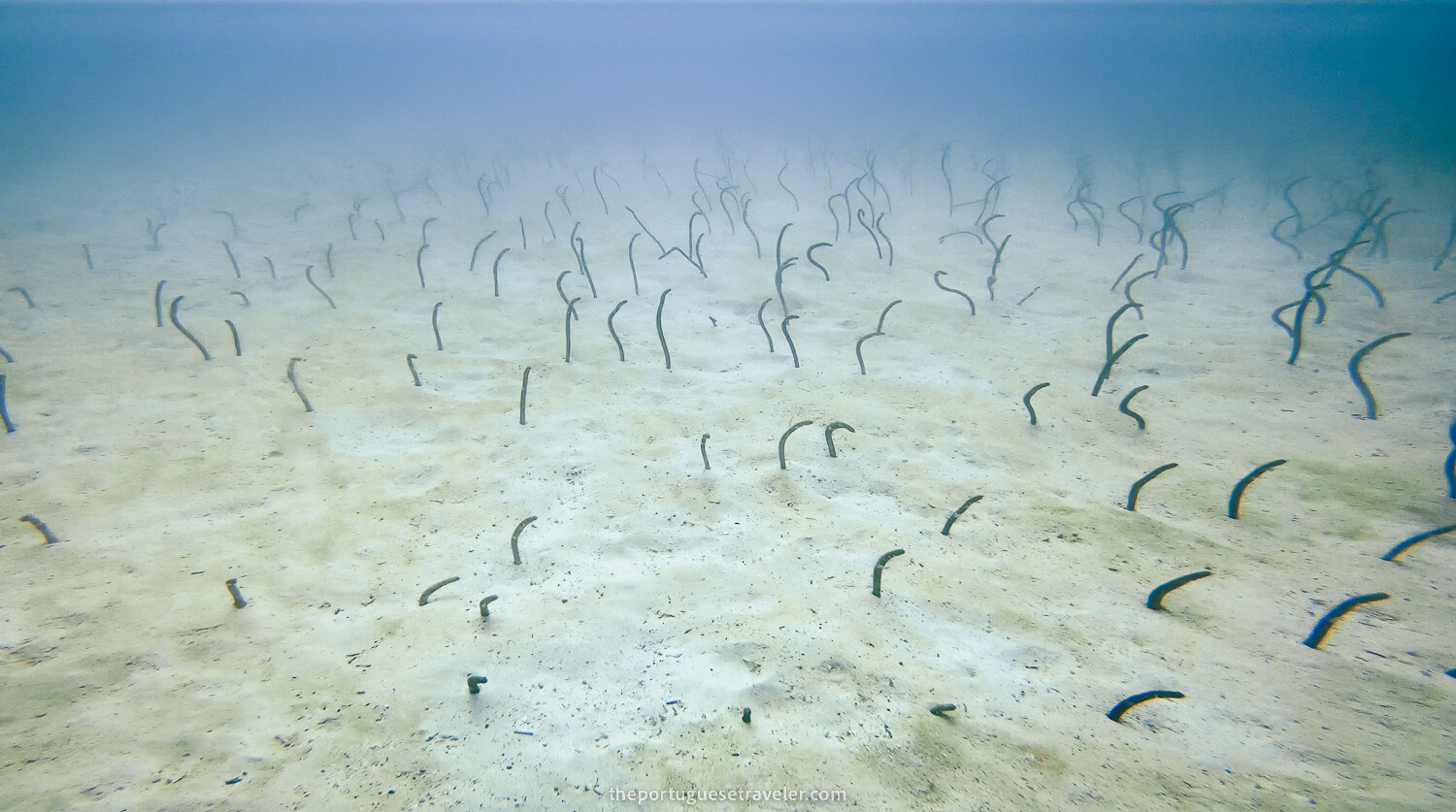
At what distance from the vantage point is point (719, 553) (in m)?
2.63

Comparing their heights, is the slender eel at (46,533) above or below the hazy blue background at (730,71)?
below

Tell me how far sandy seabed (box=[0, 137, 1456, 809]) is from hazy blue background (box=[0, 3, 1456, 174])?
63.6 feet

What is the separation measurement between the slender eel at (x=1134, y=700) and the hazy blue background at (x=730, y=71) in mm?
21965

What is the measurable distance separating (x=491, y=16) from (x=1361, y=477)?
64636mm

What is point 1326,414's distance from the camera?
139 inches

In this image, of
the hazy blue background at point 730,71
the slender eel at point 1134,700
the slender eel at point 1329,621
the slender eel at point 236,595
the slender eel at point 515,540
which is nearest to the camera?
the slender eel at point 1134,700

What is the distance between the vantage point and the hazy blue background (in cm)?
2695

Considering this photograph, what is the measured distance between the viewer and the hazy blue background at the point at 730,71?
27.0 m

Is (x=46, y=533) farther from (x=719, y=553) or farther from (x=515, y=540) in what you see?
(x=719, y=553)

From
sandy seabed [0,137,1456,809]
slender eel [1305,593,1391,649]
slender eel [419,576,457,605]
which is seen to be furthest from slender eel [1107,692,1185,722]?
slender eel [419,576,457,605]

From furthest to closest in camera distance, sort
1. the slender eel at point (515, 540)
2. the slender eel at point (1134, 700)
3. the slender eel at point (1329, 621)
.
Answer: the slender eel at point (515, 540) → the slender eel at point (1329, 621) → the slender eel at point (1134, 700)

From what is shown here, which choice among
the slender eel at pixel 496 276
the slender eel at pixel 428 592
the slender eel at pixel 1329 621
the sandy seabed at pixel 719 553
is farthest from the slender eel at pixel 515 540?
the slender eel at pixel 496 276

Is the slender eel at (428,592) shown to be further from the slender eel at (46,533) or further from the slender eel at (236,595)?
the slender eel at (46,533)

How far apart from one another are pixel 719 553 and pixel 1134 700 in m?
1.67
